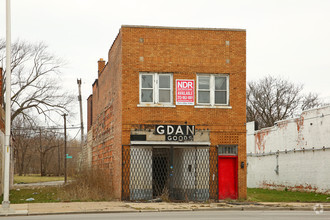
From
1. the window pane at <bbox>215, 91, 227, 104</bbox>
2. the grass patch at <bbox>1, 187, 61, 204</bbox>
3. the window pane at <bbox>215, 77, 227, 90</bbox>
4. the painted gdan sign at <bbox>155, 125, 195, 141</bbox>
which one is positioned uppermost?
the window pane at <bbox>215, 77, 227, 90</bbox>


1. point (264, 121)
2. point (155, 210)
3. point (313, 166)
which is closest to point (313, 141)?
point (313, 166)

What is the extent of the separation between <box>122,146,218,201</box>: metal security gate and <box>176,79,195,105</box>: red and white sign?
227 cm

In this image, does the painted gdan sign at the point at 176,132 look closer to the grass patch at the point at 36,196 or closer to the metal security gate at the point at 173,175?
the metal security gate at the point at 173,175

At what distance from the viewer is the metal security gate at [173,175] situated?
76.9ft

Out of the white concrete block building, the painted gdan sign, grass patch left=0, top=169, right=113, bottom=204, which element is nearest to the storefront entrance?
the painted gdan sign

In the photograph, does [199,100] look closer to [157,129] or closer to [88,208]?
[157,129]

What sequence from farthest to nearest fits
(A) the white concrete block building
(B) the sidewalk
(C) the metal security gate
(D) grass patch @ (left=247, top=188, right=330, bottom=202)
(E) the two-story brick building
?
(A) the white concrete block building → (D) grass patch @ (left=247, top=188, right=330, bottom=202) → (E) the two-story brick building → (C) the metal security gate → (B) the sidewalk

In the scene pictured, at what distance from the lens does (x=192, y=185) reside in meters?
23.9

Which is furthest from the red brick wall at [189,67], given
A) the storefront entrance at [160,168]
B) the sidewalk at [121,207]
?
the sidewalk at [121,207]

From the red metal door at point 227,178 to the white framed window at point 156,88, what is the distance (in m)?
4.00

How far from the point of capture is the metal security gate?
76.9 feet

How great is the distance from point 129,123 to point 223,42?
6.22 m

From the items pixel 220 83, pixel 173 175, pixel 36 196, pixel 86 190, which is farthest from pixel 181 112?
pixel 36 196

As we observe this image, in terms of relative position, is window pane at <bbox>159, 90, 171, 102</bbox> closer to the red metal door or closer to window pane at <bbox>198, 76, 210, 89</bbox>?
window pane at <bbox>198, 76, 210, 89</bbox>
